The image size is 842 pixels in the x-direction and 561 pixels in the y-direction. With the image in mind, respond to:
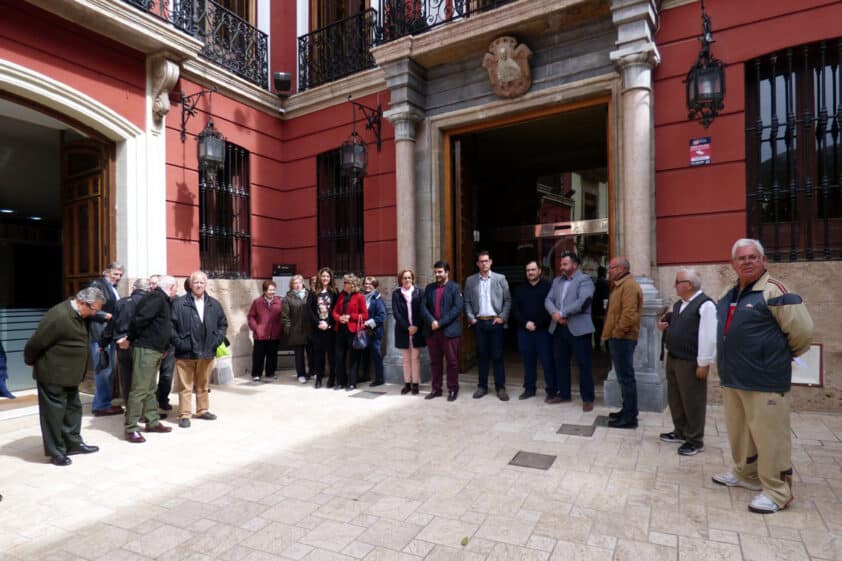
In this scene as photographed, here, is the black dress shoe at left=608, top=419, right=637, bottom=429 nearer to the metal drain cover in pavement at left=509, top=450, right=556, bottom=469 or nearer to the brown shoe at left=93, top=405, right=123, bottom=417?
the metal drain cover in pavement at left=509, top=450, right=556, bottom=469

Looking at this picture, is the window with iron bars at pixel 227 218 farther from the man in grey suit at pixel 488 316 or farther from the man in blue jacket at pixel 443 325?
the man in grey suit at pixel 488 316

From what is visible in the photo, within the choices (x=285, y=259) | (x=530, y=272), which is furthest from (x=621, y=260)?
(x=285, y=259)

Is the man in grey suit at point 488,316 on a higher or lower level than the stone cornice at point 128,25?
lower

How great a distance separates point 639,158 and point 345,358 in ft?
15.7

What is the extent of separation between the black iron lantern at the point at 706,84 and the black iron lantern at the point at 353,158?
459 centimetres

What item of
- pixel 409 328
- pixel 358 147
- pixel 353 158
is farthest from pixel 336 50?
pixel 409 328

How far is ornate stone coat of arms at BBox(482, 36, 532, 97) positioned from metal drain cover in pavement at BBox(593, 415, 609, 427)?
4.46m

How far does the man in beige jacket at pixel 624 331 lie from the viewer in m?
4.99

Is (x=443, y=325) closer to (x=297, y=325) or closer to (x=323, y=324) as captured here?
(x=323, y=324)

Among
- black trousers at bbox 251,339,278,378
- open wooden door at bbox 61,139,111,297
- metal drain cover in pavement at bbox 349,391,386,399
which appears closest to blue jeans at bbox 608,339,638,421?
metal drain cover in pavement at bbox 349,391,386,399

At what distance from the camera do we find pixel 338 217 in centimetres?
902

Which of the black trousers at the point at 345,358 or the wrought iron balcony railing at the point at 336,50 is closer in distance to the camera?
the black trousers at the point at 345,358

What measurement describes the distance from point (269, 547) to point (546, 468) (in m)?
2.18

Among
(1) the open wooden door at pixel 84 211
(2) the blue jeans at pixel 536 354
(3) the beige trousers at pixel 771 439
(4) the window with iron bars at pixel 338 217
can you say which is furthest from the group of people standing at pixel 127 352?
(3) the beige trousers at pixel 771 439
